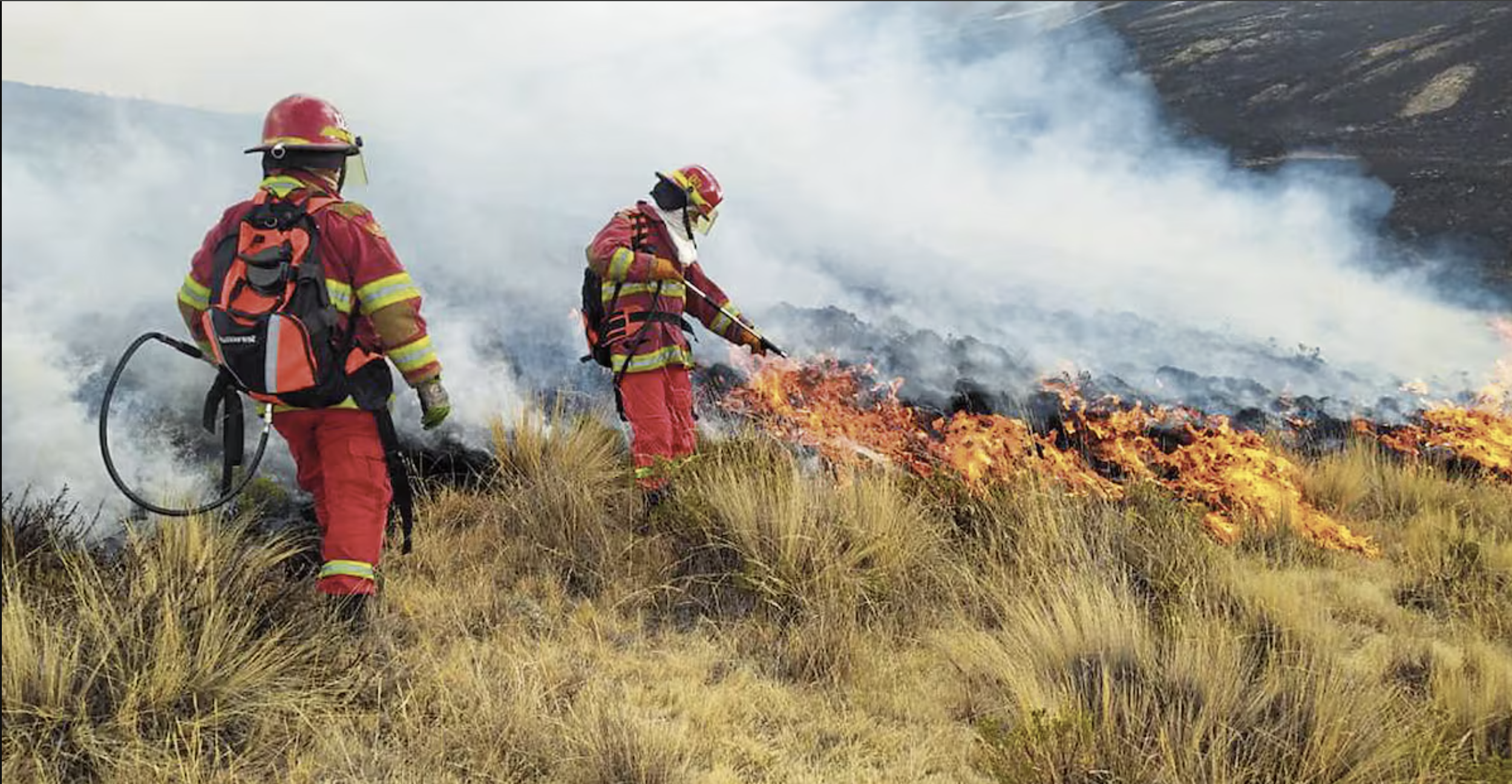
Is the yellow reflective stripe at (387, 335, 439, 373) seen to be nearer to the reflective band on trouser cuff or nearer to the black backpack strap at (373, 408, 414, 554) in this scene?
the black backpack strap at (373, 408, 414, 554)

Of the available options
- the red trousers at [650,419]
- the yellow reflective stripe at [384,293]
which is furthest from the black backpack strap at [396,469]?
the red trousers at [650,419]

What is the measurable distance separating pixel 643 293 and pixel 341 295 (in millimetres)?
2111

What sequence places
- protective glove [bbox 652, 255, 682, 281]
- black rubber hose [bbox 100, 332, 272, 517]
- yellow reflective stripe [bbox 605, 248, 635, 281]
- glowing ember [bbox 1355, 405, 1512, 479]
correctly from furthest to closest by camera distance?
glowing ember [bbox 1355, 405, 1512, 479], protective glove [bbox 652, 255, 682, 281], yellow reflective stripe [bbox 605, 248, 635, 281], black rubber hose [bbox 100, 332, 272, 517]

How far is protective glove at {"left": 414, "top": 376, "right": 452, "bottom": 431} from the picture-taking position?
325 cm

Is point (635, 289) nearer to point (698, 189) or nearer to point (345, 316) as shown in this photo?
point (698, 189)

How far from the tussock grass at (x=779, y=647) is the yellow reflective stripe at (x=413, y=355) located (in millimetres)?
888

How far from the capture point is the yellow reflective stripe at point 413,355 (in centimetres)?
317

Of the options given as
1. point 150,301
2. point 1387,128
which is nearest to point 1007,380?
point 1387,128

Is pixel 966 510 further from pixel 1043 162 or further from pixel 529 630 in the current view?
pixel 1043 162

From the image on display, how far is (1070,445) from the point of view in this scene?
19.3 ft

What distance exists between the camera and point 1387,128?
905cm

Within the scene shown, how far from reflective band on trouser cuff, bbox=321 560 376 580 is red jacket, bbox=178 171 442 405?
2.28 ft

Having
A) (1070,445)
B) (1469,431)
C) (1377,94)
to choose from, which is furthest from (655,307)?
(1377,94)

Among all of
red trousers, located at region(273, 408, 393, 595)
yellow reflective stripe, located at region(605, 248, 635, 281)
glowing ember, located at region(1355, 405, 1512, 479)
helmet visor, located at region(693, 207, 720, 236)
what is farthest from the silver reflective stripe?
glowing ember, located at region(1355, 405, 1512, 479)
